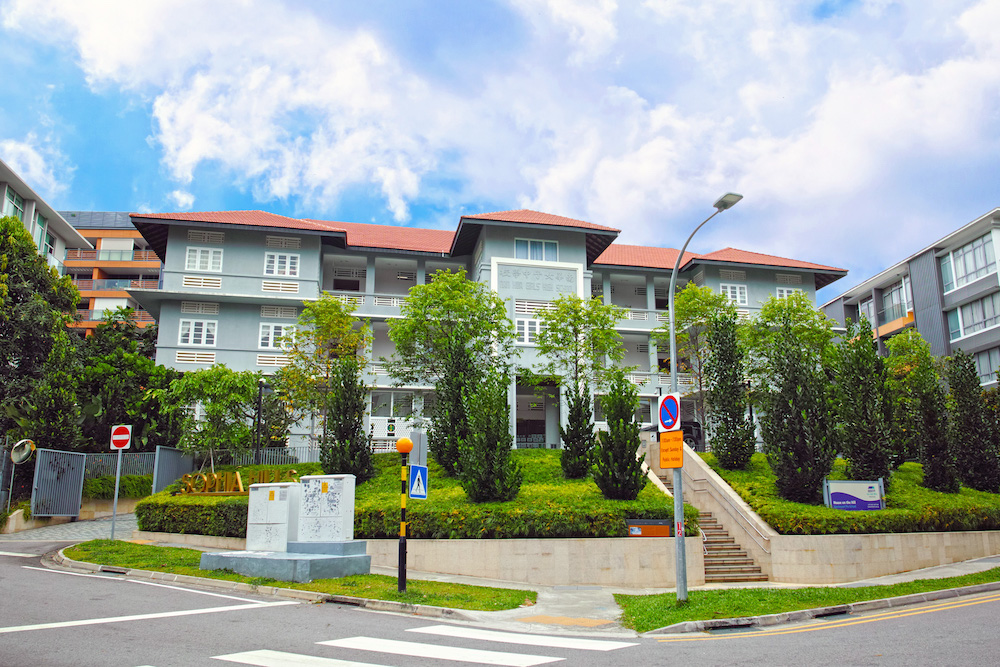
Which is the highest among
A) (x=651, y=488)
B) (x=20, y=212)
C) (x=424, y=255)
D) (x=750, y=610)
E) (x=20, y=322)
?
(x=20, y=212)

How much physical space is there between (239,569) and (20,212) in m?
38.7

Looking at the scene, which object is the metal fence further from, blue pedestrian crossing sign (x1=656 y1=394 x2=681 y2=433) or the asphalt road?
blue pedestrian crossing sign (x1=656 y1=394 x2=681 y2=433)

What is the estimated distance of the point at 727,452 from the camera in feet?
74.9

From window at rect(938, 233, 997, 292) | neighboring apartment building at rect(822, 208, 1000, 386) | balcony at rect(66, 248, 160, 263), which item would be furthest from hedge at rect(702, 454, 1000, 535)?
balcony at rect(66, 248, 160, 263)

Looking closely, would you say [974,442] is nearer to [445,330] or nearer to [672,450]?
[672,450]

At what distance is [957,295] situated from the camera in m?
43.3

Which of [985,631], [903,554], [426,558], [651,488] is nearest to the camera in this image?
[985,631]

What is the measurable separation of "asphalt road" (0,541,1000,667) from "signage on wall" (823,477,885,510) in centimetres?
662

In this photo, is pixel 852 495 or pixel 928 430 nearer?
pixel 852 495

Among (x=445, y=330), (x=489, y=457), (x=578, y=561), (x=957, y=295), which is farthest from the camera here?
(x=957, y=295)

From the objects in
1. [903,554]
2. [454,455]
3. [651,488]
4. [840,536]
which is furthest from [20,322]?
[903,554]

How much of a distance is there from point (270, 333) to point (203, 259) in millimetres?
4905

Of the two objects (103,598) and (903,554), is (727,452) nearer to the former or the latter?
(903,554)

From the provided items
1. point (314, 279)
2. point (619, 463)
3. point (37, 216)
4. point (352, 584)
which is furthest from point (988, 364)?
point (37, 216)
